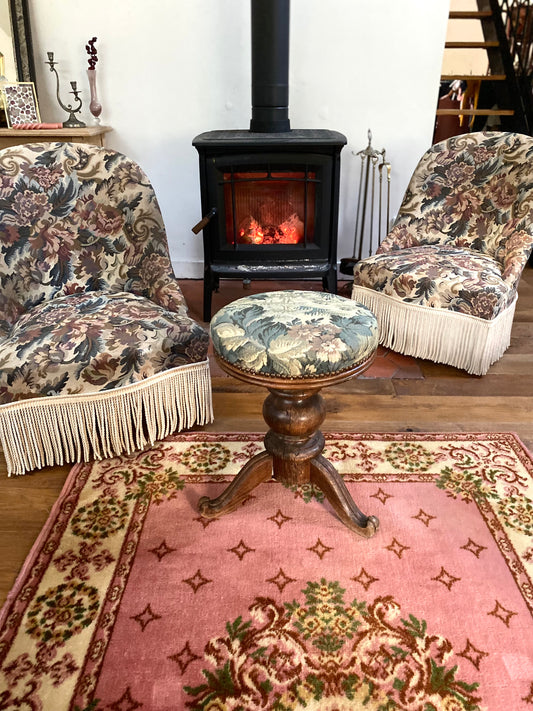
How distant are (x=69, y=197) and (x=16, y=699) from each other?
150 centimetres

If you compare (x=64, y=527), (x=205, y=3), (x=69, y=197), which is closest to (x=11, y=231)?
(x=69, y=197)

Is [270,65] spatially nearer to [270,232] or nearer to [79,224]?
[270,232]

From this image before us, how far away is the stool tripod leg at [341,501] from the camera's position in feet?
4.71

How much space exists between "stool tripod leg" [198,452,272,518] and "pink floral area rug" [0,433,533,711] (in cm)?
4

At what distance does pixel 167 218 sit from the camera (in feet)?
10.5

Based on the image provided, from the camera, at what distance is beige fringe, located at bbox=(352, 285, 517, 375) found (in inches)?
85.5

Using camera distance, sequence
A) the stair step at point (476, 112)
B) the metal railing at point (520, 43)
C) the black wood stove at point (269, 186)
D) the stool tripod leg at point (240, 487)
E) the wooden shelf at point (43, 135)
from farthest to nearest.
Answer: the metal railing at point (520, 43)
the stair step at point (476, 112)
the wooden shelf at point (43, 135)
the black wood stove at point (269, 186)
the stool tripod leg at point (240, 487)

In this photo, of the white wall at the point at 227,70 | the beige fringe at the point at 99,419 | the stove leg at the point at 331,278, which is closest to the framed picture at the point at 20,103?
the white wall at the point at 227,70

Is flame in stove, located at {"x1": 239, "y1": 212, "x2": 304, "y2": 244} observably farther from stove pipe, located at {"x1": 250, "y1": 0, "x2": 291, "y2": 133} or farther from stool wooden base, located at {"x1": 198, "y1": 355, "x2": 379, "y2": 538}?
stool wooden base, located at {"x1": 198, "y1": 355, "x2": 379, "y2": 538}

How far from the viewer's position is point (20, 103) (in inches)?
108

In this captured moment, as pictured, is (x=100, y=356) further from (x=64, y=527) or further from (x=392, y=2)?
(x=392, y=2)

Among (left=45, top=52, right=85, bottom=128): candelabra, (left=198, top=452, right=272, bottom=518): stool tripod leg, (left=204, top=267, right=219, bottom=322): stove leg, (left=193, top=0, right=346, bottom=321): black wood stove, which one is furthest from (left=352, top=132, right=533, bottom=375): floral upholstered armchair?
(left=45, top=52, right=85, bottom=128): candelabra

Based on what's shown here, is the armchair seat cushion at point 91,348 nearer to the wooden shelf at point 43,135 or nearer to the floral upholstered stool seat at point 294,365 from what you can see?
the floral upholstered stool seat at point 294,365

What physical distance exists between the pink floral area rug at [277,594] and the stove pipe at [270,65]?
66.3 inches
